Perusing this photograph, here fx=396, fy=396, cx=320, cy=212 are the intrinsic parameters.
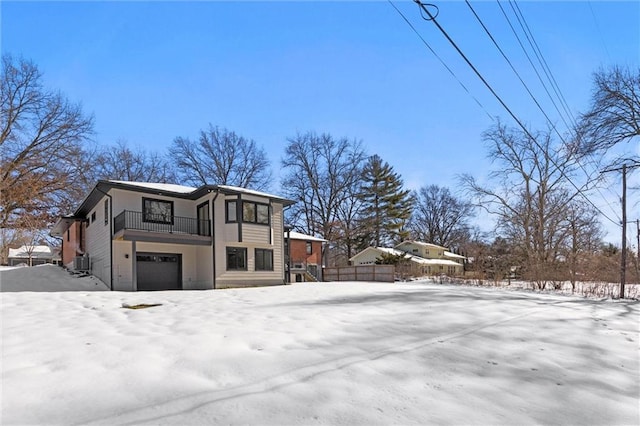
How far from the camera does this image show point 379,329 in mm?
6707

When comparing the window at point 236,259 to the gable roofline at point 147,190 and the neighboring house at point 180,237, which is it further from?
the gable roofline at point 147,190

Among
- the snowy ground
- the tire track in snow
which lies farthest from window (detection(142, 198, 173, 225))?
the tire track in snow

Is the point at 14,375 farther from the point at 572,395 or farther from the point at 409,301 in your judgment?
the point at 409,301

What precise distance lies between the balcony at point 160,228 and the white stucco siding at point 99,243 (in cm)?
109

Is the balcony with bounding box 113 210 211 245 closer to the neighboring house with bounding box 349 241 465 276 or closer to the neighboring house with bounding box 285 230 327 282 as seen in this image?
the neighboring house with bounding box 285 230 327 282

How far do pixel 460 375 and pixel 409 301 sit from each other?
647 centimetres

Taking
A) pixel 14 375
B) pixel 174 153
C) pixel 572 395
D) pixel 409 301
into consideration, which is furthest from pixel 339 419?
pixel 174 153

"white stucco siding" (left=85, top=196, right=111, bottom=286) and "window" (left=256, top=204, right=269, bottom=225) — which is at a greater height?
"window" (left=256, top=204, right=269, bottom=225)

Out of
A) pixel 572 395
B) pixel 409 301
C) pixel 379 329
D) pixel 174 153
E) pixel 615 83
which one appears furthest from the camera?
pixel 174 153

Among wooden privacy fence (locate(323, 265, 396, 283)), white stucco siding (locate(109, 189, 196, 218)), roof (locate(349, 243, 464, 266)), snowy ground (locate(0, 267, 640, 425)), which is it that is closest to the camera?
snowy ground (locate(0, 267, 640, 425))

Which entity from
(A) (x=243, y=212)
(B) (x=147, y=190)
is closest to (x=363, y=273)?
(A) (x=243, y=212)

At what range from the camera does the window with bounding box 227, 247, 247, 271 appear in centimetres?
1997

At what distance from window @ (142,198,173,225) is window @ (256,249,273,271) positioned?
187 inches

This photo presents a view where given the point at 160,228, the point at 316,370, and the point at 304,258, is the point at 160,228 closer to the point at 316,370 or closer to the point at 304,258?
the point at 304,258
